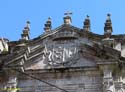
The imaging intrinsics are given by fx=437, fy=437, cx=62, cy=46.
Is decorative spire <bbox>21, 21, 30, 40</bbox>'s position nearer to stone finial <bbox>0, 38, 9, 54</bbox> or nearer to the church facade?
the church facade

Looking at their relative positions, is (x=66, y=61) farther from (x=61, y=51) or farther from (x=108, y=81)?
(x=108, y=81)

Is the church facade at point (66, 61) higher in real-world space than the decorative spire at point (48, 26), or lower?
lower

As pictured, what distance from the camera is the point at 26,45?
2328cm

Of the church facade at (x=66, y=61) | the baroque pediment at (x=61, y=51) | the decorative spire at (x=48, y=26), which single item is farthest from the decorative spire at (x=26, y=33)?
the decorative spire at (x=48, y=26)

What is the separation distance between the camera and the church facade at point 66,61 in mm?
21422

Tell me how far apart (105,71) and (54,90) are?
2671 millimetres

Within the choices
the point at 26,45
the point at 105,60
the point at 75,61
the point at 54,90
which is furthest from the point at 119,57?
the point at 26,45

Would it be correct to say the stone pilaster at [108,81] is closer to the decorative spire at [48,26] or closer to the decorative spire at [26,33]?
the decorative spire at [48,26]

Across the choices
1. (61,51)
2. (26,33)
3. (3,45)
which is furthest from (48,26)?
(3,45)

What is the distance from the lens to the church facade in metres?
21.4

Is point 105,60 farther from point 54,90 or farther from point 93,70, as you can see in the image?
point 54,90

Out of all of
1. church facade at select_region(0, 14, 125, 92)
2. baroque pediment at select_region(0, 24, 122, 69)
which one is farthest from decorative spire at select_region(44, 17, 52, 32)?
baroque pediment at select_region(0, 24, 122, 69)

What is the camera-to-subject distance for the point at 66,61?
2225 centimetres

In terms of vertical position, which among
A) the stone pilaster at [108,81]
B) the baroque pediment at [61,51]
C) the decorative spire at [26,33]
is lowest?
the stone pilaster at [108,81]
